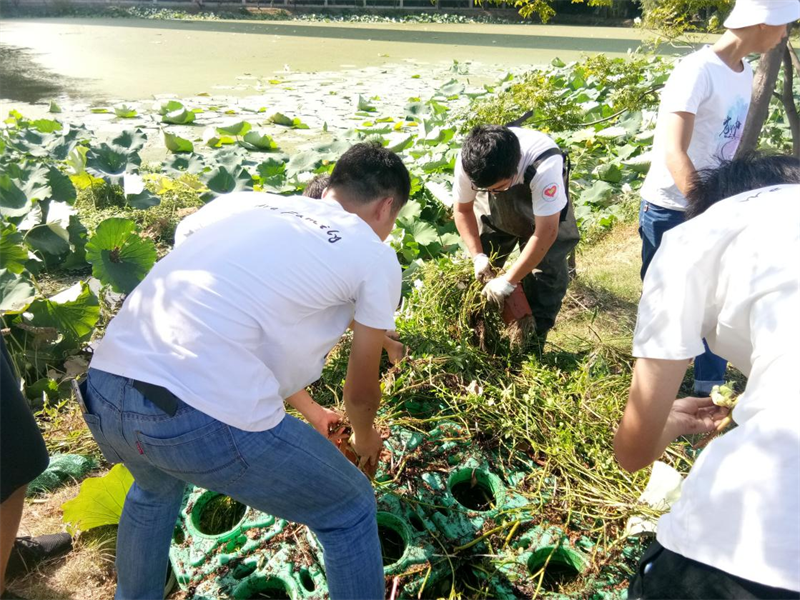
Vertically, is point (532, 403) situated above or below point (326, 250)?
below

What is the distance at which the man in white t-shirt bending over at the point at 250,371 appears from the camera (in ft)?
4.82

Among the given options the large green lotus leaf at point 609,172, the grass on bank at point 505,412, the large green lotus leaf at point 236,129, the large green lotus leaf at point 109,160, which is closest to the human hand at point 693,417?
the grass on bank at point 505,412

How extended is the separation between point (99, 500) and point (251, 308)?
1166mm

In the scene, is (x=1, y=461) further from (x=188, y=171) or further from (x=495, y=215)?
(x=188, y=171)

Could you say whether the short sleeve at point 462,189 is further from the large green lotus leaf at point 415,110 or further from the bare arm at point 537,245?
the large green lotus leaf at point 415,110

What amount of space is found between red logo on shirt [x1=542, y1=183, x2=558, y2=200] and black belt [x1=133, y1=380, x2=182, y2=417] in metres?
1.96

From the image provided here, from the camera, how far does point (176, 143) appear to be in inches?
271

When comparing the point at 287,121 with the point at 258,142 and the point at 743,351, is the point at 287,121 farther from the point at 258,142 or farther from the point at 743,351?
the point at 743,351

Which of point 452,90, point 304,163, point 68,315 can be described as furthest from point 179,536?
point 452,90

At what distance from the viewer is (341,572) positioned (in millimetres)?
1593

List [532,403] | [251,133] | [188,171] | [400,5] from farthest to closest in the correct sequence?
[400,5] < [251,133] < [188,171] < [532,403]

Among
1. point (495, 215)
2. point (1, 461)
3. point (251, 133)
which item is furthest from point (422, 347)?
point (251, 133)

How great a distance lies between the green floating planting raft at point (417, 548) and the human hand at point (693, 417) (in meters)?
0.72

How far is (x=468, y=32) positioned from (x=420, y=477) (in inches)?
894
